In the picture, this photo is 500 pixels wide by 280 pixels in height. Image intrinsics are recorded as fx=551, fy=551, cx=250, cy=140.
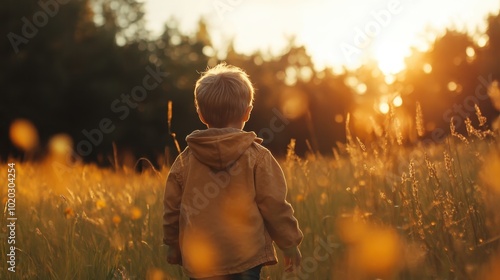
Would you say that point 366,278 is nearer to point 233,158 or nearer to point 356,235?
point 356,235

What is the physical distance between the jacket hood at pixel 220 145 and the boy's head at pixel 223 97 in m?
0.07

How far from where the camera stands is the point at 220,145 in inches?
106

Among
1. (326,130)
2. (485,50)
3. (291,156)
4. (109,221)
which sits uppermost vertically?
(485,50)

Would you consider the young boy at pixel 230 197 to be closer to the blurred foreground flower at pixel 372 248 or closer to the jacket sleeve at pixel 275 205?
the jacket sleeve at pixel 275 205

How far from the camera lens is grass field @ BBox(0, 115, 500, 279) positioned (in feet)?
9.94

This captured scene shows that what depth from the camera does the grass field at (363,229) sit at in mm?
3029

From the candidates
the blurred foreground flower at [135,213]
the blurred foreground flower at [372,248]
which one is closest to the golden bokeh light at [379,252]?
the blurred foreground flower at [372,248]

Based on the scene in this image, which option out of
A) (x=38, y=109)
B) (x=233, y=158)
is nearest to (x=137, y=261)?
(x=233, y=158)

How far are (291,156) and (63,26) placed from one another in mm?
22162

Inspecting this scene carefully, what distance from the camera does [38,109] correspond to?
78.1 feet

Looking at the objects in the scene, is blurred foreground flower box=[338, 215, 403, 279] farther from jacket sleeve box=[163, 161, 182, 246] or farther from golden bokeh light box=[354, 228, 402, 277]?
jacket sleeve box=[163, 161, 182, 246]

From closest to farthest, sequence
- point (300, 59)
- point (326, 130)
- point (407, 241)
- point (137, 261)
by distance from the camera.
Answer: point (407, 241), point (137, 261), point (326, 130), point (300, 59)

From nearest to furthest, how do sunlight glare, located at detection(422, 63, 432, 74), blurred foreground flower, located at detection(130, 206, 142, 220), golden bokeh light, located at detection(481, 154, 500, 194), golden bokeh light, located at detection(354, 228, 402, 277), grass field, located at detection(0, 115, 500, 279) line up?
golden bokeh light, located at detection(481, 154, 500, 194)
grass field, located at detection(0, 115, 500, 279)
golden bokeh light, located at detection(354, 228, 402, 277)
blurred foreground flower, located at detection(130, 206, 142, 220)
sunlight glare, located at detection(422, 63, 432, 74)

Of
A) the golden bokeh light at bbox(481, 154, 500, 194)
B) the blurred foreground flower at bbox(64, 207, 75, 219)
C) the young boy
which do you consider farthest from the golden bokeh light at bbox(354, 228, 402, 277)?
the blurred foreground flower at bbox(64, 207, 75, 219)
